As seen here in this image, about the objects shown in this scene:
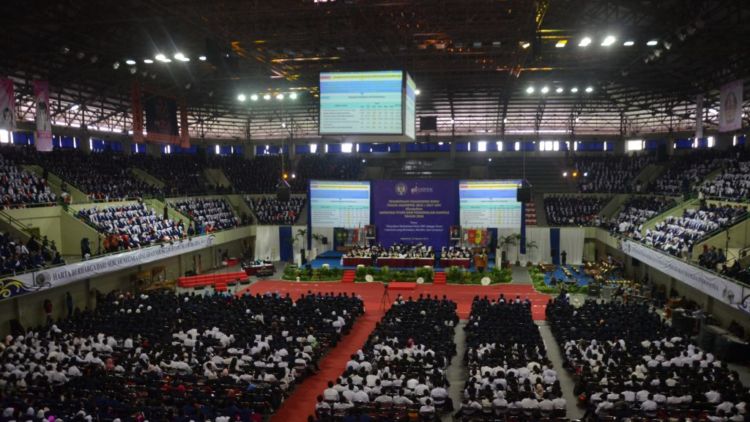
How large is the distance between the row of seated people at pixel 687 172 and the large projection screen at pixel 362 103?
20907mm

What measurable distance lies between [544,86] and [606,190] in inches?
443

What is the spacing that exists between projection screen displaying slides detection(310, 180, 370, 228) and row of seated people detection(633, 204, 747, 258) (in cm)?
1813

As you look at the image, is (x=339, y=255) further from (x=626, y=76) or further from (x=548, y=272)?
(x=626, y=76)

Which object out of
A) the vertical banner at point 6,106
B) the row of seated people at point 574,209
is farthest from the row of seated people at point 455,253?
the vertical banner at point 6,106

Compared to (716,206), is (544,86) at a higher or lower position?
higher

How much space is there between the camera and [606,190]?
40344 mm

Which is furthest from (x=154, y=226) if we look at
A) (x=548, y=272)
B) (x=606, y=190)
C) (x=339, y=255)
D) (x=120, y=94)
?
(x=606, y=190)

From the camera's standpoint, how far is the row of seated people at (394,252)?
34500 millimetres

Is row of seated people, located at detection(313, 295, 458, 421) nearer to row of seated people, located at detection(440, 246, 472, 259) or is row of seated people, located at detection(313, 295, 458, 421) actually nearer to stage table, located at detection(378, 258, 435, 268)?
stage table, located at detection(378, 258, 435, 268)

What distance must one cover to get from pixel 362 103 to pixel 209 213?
64.1 ft

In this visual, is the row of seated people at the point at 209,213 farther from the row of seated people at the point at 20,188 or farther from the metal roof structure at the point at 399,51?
the row of seated people at the point at 20,188

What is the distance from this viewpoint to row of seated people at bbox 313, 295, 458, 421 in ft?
41.6

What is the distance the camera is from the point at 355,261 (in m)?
34.9

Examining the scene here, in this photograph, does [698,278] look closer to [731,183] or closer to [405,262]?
[731,183]
